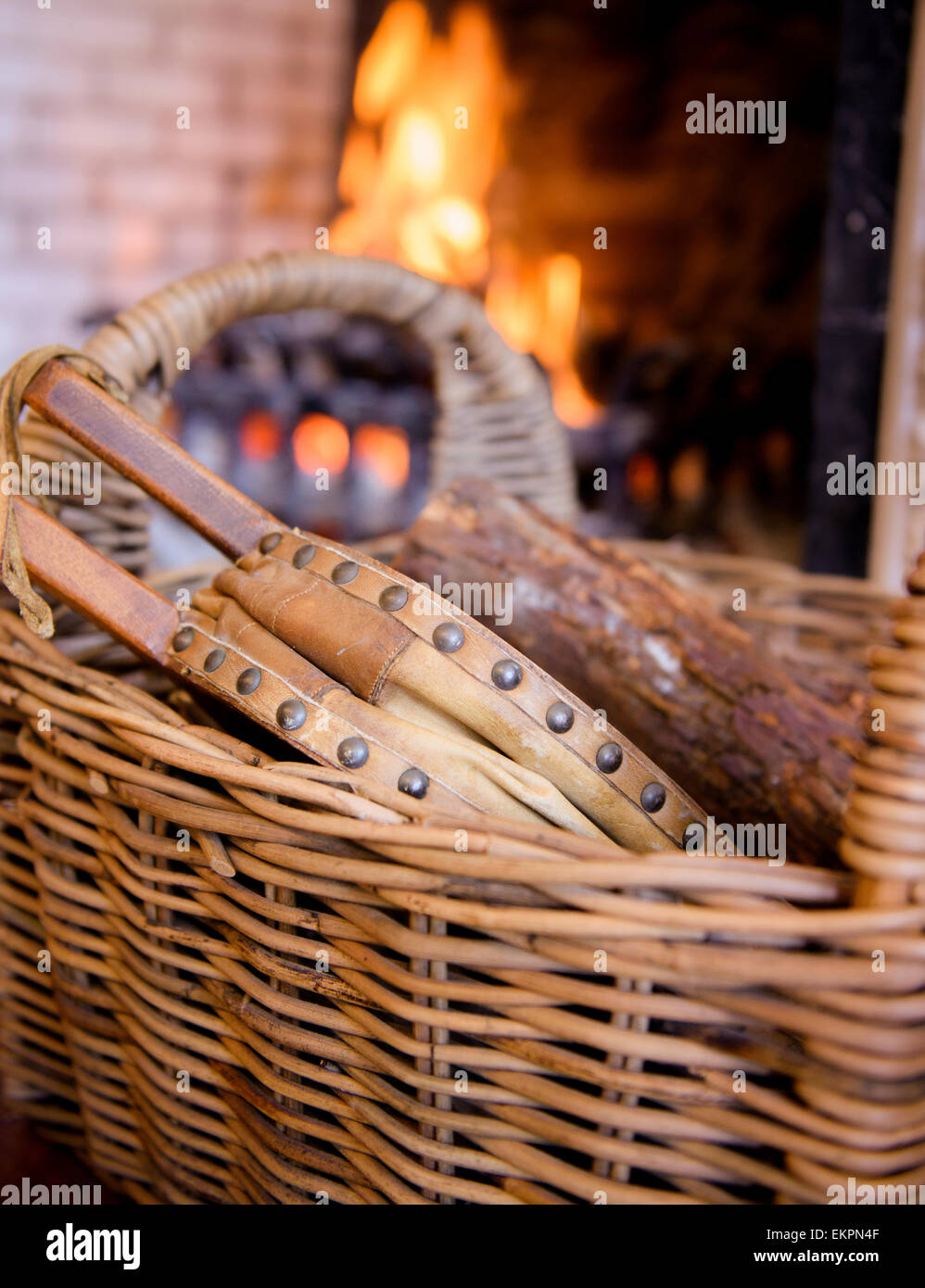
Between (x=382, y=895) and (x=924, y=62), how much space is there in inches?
55.6

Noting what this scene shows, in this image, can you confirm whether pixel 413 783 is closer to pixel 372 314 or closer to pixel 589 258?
pixel 372 314

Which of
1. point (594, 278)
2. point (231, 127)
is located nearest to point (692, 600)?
point (594, 278)

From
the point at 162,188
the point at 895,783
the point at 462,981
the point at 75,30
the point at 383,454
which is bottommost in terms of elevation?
the point at 462,981

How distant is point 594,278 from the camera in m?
2.58

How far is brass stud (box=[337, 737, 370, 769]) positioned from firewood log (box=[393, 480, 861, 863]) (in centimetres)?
25

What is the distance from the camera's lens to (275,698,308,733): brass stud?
1.46ft

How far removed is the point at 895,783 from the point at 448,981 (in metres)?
0.19

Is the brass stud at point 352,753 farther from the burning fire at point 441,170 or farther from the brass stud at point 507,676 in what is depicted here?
the burning fire at point 441,170

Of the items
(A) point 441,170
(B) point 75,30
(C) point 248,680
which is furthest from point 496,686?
(B) point 75,30

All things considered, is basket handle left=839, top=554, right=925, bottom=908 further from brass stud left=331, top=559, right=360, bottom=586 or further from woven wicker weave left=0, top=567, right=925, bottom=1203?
brass stud left=331, top=559, right=360, bottom=586

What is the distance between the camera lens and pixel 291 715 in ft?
1.46

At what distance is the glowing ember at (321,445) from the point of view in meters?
1.97

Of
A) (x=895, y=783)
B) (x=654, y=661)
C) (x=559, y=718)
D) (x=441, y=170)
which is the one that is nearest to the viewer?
(x=895, y=783)

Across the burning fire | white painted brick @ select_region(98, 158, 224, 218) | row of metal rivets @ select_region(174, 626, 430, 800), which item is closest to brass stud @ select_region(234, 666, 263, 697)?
row of metal rivets @ select_region(174, 626, 430, 800)
